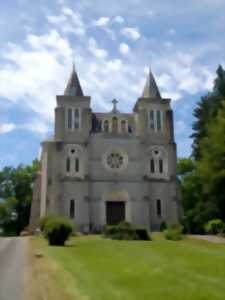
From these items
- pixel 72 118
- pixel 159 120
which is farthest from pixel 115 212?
pixel 159 120

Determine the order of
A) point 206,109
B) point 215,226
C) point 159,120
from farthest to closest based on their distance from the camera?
point 159,120, point 206,109, point 215,226

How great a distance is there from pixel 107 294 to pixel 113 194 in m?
36.2

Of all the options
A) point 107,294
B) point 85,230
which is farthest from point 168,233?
point 107,294

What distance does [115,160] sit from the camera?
4684 centimetres

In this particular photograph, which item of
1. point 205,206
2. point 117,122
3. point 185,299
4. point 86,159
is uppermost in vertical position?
point 117,122

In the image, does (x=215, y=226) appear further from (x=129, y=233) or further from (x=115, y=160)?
(x=115, y=160)

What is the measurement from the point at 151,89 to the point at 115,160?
1041cm

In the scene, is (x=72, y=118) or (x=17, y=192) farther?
(x=17, y=192)

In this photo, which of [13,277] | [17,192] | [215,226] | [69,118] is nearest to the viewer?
[13,277]

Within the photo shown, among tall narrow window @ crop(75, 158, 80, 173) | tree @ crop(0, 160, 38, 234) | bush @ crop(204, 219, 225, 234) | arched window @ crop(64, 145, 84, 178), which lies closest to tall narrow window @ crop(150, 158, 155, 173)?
arched window @ crop(64, 145, 84, 178)

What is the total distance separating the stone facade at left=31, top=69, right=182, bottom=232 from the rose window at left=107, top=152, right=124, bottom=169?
0.36 ft

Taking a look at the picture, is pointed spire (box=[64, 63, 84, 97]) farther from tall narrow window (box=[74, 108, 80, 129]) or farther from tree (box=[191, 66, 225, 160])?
tree (box=[191, 66, 225, 160])

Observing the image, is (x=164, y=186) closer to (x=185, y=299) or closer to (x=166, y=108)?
(x=166, y=108)

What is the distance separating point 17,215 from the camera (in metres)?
64.9
